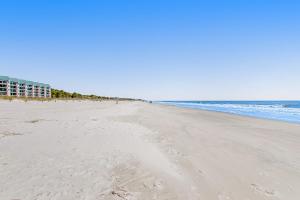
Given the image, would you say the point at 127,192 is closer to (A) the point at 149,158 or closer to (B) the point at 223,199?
(B) the point at 223,199

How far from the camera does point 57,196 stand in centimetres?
418

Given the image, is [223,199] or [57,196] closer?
[57,196]

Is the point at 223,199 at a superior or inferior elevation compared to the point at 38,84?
inferior

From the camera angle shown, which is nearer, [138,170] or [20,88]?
[138,170]

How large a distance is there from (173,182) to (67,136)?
647 cm

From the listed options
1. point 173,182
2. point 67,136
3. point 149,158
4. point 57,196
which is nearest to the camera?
point 57,196

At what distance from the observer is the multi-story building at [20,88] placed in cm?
11800

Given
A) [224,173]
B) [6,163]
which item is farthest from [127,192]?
[6,163]

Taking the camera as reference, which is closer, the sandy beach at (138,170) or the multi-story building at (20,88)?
the sandy beach at (138,170)

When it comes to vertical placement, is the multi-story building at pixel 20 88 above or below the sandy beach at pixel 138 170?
above

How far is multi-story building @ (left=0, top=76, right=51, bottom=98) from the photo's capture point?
11800 cm

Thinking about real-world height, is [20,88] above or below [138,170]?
above

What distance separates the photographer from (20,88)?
133500mm

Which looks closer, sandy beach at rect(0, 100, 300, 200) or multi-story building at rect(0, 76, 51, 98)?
sandy beach at rect(0, 100, 300, 200)
